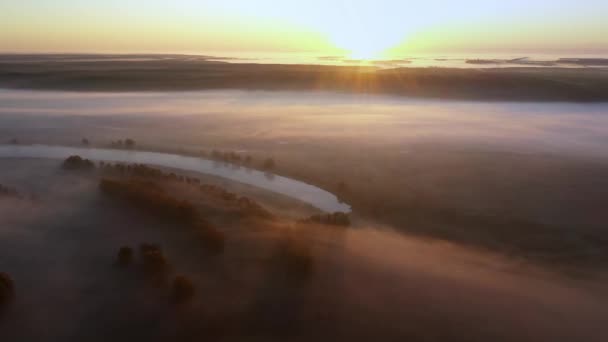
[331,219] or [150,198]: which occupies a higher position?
[150,198]

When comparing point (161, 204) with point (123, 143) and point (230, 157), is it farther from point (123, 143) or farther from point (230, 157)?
point (123, 143)

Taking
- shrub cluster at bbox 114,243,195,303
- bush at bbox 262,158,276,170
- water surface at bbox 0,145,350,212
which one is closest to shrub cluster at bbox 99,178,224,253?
shrub cluster at bbox 114,243,195,303

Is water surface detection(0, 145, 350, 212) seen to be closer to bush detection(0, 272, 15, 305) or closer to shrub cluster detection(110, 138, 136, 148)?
shrub cluster detection(110, 138, 136, 148)

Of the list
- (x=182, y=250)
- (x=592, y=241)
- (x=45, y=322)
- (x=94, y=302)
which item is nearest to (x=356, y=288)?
(x=182, y=250)

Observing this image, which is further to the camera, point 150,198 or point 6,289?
point 150,198

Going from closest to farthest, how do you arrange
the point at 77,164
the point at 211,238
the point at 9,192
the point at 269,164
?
1. the point at 211,238
2. the point at 9,192
3. the point at 77,164
4. the point at 269,164

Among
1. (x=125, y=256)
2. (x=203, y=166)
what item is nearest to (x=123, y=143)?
(x=203, y=166)
